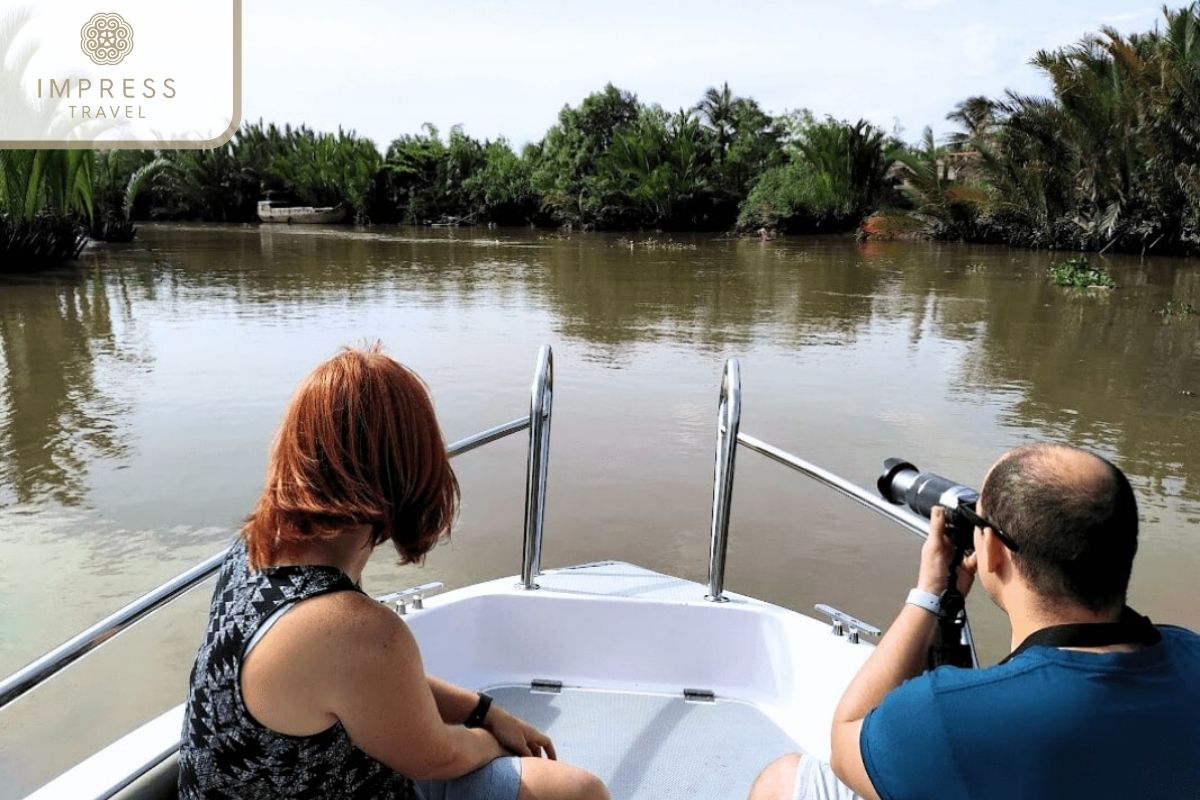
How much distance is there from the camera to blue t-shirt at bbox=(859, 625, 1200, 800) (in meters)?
1.05

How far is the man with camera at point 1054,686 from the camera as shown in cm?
105

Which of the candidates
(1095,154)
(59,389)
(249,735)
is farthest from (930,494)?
(1095,154)

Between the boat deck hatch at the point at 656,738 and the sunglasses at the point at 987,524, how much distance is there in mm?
976

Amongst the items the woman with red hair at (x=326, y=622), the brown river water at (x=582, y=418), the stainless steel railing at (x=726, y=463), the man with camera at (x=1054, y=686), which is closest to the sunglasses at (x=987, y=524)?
the man with camera at (x=1054, y=686)

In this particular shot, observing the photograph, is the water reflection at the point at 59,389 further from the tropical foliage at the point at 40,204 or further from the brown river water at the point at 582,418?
the tropical foliage at the point at 40,204

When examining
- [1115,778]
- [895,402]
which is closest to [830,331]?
[895,402]

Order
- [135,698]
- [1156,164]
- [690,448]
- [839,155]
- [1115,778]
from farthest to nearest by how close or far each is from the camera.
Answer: [839,155] < [1156,164] < [690,448] < [135,698] < [1115,778]

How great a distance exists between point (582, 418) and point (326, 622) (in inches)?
226

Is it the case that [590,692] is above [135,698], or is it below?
above

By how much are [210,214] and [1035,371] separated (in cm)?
3982

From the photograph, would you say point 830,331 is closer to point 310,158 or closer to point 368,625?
point 368,625

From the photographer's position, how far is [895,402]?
7402mm

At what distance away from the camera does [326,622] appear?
1102 mm

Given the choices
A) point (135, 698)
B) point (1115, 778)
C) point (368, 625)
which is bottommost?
point (135, 698)
